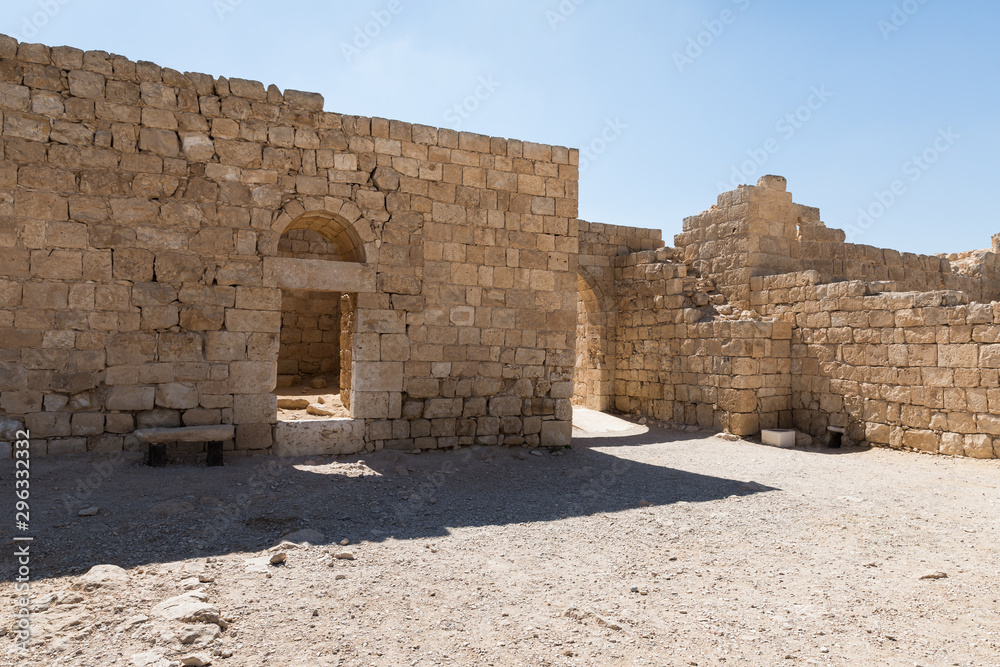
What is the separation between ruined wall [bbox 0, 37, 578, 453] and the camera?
18.9 feet

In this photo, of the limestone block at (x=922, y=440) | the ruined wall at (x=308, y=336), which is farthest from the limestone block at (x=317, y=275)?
the limestone block at (x=922, y=440)

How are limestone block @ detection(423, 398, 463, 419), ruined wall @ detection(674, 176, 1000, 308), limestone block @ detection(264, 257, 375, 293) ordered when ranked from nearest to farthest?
limestone block @ detection(264, 257, 375, 293) → limestone block @ detection(423, 398, 463, 419) → ruined wall @ detection(674, 176, 1000, 308)

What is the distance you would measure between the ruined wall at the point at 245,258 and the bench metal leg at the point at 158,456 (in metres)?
0.32

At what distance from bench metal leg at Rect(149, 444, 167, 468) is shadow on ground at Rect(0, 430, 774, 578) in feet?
0.37

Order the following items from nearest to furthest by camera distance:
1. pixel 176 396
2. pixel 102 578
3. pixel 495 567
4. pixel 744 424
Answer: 1. pixel 102 578
2. pixel 495 567
3. pixel 176 396
4. pixel 744 424

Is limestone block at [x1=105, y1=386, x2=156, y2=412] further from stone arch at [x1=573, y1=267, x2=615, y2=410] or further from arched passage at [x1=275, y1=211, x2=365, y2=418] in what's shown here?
stone arch at [x1=573, y1=267, x2=615, y2=410]

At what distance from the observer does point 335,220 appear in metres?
7.04

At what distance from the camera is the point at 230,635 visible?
9.29 feet

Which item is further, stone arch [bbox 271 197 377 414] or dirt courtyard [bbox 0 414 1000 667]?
stone arch [bbox 271 197 377 414]

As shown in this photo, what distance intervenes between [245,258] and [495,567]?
13.9 ft

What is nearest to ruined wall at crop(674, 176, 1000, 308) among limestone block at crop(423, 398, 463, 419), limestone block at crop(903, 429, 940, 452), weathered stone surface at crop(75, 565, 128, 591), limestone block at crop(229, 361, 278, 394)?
limestone block at crop(903, 429, 940, 452)

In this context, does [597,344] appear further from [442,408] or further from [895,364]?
[442,408]

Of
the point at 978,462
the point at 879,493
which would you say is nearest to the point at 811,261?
the point at 978,462

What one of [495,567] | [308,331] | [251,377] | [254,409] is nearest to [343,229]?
[251,377]
